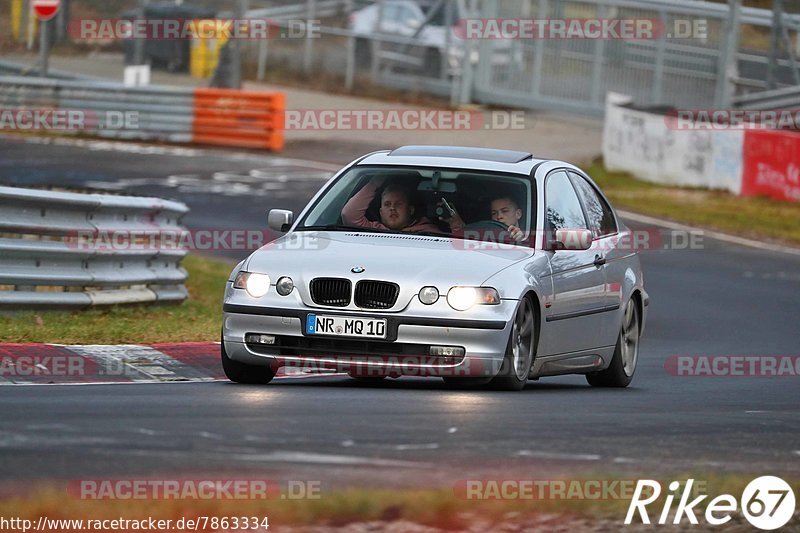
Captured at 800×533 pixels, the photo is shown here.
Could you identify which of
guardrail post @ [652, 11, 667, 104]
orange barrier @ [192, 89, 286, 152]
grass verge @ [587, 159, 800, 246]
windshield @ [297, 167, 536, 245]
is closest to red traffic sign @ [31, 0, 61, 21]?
orange barrier @ [192, 89, 286, 152]

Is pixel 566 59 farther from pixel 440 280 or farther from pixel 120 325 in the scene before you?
pixel 440 280

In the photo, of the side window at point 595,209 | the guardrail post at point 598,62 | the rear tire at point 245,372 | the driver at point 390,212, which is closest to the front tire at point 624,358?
the side window at point 595,209

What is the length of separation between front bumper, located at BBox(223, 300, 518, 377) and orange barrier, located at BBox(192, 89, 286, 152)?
73.9 ft

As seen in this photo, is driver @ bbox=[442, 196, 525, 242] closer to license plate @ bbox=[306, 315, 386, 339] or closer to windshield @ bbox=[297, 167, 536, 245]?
windshield @ bbox=[297, 167, 536, 245]

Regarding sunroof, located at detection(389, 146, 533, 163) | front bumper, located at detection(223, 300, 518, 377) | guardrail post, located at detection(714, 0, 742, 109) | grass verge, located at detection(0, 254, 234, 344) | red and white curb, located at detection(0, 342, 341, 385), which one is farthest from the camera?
guardrail post, located at detection(714, 0, 742, 109)

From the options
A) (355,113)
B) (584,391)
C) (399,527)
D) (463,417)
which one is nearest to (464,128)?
(355,113)

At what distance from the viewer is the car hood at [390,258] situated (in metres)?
9.18

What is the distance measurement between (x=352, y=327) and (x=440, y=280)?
541 mm

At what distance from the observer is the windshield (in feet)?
33.1

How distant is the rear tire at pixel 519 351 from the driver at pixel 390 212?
78cm

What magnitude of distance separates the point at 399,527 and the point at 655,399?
4576 millimetres

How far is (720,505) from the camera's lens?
6.34 metres

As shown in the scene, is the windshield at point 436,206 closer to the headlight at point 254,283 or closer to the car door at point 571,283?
the car door at point 571,283

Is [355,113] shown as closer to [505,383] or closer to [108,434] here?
[505,383]
